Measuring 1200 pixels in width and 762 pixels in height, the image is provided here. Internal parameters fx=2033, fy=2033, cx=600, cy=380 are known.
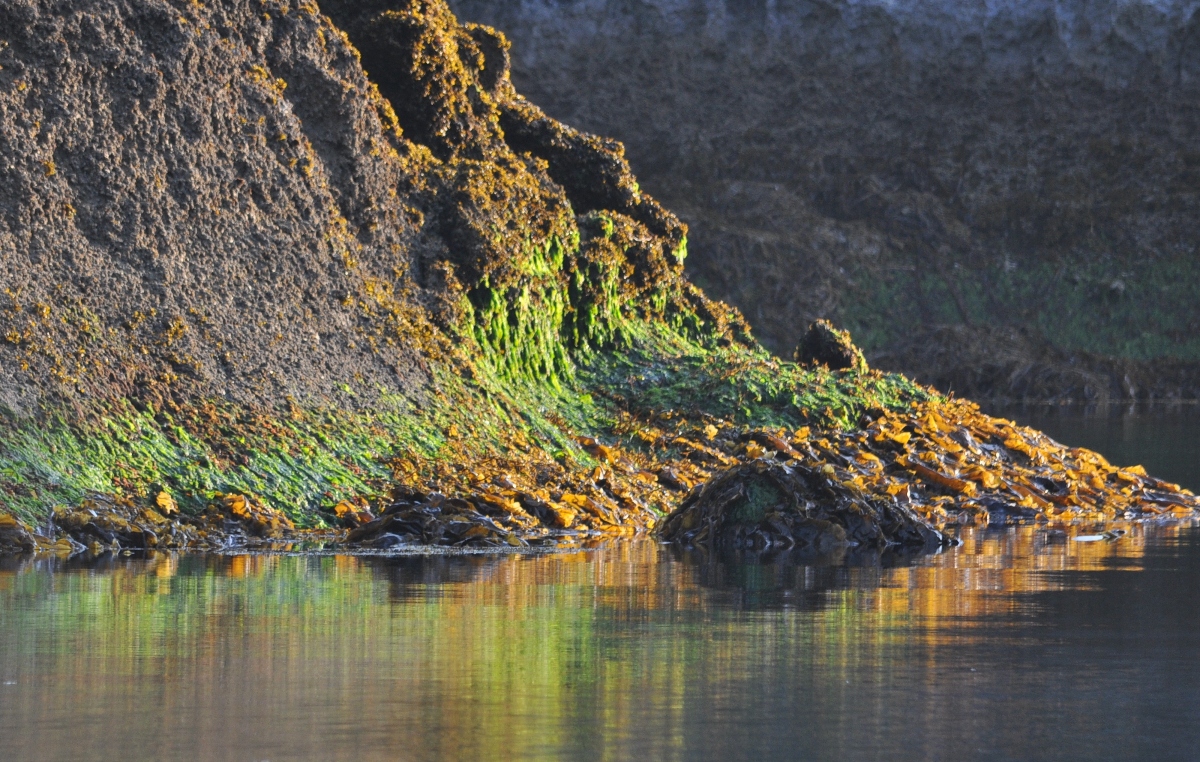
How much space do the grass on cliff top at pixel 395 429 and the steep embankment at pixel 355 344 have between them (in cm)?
4

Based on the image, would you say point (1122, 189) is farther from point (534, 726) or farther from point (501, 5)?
point (534, 726)

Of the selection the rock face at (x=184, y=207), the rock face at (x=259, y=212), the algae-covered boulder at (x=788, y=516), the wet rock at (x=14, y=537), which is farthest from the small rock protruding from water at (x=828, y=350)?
the wet rock at (x=14, y=537)

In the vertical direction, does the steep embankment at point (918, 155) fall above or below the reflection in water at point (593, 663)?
above

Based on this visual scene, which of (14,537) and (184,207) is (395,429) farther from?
(14,537)

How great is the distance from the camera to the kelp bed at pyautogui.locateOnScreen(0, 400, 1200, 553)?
15.7 m

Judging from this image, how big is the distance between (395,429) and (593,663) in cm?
1072

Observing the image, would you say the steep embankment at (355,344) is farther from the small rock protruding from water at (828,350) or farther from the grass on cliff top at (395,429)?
the small rock protruding from water at (828,350)

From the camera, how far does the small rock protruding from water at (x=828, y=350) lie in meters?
27.7

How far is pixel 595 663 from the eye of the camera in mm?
8492

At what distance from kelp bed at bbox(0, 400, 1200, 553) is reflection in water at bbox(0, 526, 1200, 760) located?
2270 millimetres

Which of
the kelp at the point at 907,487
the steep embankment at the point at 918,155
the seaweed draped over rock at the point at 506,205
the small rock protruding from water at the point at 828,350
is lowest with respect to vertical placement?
the kelp at the point at 907,487

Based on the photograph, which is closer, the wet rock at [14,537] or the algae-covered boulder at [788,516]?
the wet rock at [14,537]

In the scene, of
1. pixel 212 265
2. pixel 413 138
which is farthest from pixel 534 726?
pixel 413 138

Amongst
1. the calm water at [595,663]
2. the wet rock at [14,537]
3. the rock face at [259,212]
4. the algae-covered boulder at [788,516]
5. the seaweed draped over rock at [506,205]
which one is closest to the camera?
the calm water at [595,663]
